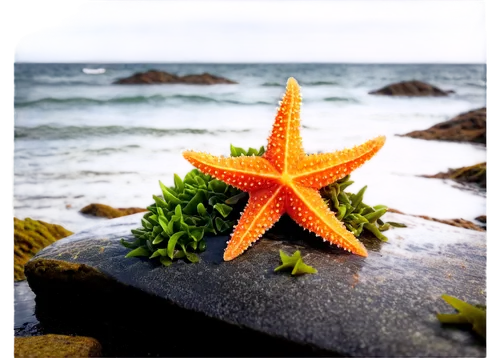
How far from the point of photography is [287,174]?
2693 mm

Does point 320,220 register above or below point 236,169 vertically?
below

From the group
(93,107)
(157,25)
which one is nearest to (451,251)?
(157,25)

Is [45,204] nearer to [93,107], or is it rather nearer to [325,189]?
[93,107]

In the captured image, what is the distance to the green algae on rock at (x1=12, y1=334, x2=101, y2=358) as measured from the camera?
7.93 ft

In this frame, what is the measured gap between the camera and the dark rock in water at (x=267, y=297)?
7.10ft

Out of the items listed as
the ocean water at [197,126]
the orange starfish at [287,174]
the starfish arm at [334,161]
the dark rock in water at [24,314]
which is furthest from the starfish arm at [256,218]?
the dark rock in water at [24,314]

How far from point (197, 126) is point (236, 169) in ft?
4.65

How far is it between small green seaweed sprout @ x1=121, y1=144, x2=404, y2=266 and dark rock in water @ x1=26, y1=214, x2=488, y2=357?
0.07m

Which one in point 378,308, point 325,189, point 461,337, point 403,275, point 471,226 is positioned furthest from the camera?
point 471,226

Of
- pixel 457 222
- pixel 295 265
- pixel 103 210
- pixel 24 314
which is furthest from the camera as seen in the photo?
pixel 103 210

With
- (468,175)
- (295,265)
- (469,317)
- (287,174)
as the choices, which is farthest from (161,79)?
(469,317)

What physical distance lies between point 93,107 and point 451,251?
2.68 metres

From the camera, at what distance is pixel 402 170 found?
364 centimetres

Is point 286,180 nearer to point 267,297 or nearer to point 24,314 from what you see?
point 267,297
